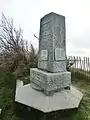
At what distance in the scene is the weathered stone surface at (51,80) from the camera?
2842 millimetres

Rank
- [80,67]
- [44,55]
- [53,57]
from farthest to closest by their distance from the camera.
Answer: [80,67]
[44,55]
[53,57]

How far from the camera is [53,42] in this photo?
3031 millimetres

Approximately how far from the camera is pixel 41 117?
8.37 feet

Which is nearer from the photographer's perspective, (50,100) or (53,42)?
(50,100)

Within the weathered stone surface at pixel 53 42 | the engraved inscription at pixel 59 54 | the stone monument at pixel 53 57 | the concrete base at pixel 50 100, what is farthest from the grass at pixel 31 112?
the engraved inscription at pixel 59 54

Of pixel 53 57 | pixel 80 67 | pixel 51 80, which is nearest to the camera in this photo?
pixel 51 80

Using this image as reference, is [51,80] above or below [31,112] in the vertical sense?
above

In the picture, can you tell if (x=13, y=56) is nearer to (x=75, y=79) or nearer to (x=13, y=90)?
(x=13, y=90)

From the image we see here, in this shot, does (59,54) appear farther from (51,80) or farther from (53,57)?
(51,80)

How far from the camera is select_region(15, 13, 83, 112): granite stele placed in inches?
109

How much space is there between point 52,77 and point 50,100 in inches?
19.9

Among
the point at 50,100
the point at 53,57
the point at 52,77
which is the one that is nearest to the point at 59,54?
the point at 53,57

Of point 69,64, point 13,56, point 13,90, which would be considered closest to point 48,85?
point 13,90

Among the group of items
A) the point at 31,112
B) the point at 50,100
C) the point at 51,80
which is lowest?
the point at 31,112
